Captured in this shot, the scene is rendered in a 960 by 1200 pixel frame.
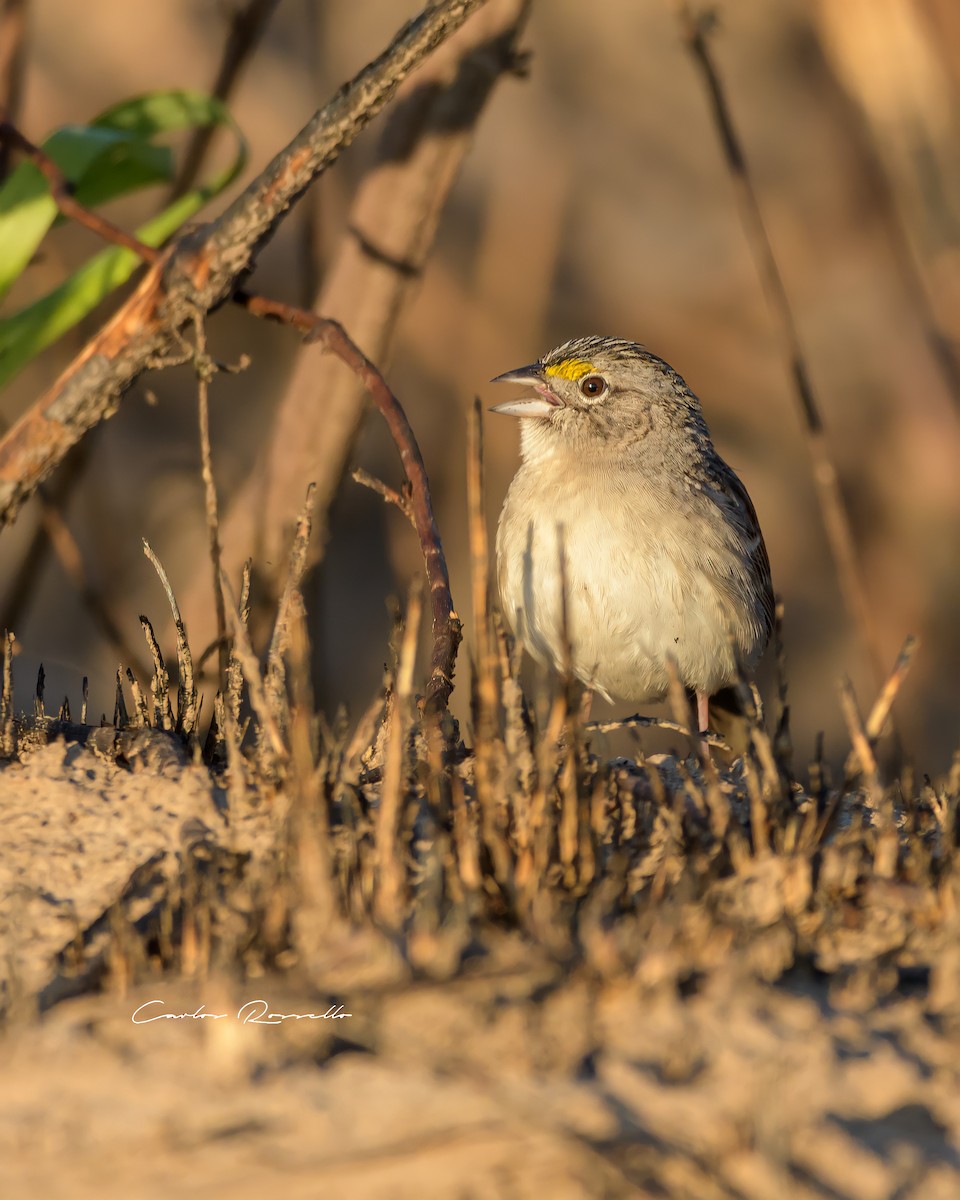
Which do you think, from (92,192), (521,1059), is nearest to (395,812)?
(521,1059)

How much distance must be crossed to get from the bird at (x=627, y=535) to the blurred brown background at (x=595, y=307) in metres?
2.90

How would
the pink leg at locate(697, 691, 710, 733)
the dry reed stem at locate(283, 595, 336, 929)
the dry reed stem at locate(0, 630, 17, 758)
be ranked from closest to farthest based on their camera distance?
1. the dry reed stem at locate(283, 595, 336, 929)
2. the dry reed stem at locate(0, 630, 17, 758)
3. the pink leg at locate(697, 691, 710, 733)

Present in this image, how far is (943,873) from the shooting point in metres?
2.52

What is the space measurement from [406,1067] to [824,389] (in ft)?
27.6

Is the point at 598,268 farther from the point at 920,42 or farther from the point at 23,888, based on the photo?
the point at 23,888

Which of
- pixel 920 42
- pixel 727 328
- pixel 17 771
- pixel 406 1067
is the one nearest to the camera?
pixel 406 1067

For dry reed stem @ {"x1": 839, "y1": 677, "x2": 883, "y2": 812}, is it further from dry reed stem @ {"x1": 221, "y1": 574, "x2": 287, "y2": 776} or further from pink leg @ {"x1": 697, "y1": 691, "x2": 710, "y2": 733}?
pink leg @ {"x1": 697, "y1": 691, "x2": 710, "y2": 733}

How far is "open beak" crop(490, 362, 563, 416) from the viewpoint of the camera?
4.44 metres

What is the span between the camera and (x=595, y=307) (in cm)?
923

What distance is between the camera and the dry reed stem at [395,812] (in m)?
2.25

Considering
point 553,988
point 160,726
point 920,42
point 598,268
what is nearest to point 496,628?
point 553,988

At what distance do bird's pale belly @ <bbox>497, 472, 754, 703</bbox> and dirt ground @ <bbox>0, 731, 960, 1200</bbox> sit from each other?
1.50 meters

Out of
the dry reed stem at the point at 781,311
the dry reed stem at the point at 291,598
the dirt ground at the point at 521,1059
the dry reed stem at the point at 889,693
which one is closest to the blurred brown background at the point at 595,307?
the dry reed stem at the point at 781,311

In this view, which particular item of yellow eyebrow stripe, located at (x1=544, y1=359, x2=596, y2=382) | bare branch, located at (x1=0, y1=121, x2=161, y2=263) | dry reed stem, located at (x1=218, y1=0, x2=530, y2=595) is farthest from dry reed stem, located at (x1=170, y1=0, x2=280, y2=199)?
bare branch, located at (x1=0, y1=121, x2=161, y2=263)
